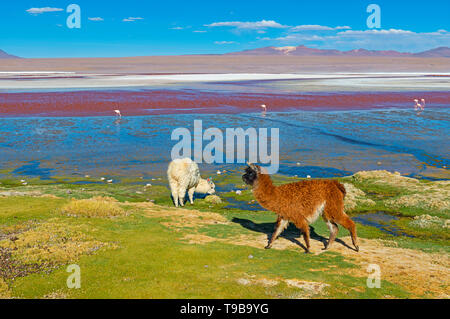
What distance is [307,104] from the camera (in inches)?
2032

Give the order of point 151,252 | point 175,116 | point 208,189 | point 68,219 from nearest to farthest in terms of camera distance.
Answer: point 151,252 → point 68,219 → point 208,189 → point 175,116

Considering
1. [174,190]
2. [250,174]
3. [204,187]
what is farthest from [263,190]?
[204,187]

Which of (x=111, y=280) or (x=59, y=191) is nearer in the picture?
(x=111, y=280)

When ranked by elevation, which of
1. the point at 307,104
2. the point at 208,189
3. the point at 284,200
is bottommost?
the point at 208,189

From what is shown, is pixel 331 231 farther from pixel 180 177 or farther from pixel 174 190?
pixel 174 190

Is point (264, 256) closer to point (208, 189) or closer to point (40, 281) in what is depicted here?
point (40, 281)

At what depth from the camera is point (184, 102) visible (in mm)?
51781

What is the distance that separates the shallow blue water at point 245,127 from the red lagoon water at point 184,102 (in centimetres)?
412

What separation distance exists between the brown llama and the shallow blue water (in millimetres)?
11388

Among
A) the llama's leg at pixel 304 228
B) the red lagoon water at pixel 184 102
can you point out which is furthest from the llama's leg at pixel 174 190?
the red lagoon water at pixel 184 102

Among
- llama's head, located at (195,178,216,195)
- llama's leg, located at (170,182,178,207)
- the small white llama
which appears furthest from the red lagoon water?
llama's leg, located at (170,182,178,207)

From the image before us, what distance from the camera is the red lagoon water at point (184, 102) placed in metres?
45.5
